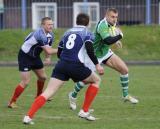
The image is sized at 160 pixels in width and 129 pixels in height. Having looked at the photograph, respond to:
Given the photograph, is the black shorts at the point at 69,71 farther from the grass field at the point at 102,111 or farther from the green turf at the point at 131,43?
the green turf at the point at 131,43

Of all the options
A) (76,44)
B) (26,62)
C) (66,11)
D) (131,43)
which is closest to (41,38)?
(26,62)

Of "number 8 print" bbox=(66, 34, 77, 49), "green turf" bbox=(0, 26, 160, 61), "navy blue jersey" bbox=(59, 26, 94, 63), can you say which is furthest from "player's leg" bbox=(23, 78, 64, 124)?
"green turf" bbox=(0, 26, 160, 61)

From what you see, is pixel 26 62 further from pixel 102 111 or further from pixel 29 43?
pixel 102 111

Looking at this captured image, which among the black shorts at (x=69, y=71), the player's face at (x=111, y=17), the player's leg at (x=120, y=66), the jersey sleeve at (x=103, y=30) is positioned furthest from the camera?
the player's leg at (x=120, y=66)

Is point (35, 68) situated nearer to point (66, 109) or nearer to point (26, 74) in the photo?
point (26, 74)

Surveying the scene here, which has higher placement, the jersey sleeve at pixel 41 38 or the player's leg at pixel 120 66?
the jersey sleeve at pixel 41 38

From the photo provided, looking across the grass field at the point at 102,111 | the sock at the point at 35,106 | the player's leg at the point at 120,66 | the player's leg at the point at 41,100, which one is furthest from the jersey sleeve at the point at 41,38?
the sock at the point at 35,106

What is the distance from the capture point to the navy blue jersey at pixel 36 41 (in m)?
13.9

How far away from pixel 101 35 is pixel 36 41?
1289 millimetres

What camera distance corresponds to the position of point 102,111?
1366 centimetres

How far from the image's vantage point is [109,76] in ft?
74.8

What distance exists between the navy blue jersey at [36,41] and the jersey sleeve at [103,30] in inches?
37.7

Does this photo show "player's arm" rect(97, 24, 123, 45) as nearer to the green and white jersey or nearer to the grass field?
the green and white jersey

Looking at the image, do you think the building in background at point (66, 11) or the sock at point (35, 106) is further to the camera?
the building in background at point (66, 11)
